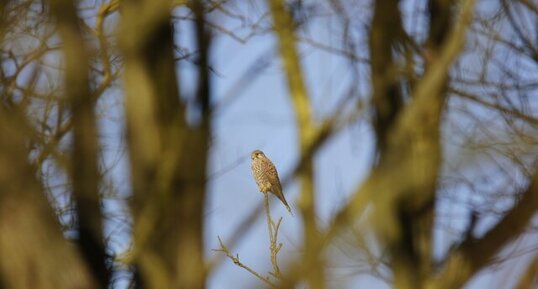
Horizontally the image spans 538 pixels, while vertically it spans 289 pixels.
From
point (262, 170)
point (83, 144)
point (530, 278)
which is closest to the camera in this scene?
point (530, 278)

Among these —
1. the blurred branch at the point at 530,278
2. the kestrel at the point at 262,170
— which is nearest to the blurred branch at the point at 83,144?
the blurred branch at the point at 530,278

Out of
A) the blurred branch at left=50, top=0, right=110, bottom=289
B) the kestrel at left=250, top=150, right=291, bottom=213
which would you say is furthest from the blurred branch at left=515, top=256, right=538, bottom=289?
the kestrel at left=250, top=150, right=291, bottom=213

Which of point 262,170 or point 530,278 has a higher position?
point 262,170

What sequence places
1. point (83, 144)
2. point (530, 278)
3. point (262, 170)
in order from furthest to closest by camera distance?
point (262, 170) → point (83, 144) → point (530, 278)

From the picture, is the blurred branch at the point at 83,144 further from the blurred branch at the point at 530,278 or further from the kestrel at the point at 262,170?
the kestrel at the point at 262,170

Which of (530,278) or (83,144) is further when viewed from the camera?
(83,144)

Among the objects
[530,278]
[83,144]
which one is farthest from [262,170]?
[530,278]

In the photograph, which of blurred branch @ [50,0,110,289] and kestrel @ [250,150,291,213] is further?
kestrel @ [250,150,291,213]

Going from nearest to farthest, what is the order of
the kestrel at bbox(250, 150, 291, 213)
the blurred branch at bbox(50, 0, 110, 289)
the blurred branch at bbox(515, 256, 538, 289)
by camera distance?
the blurred branch at bbox(515, 256, 538, 289), the blurred branch at bbox(50, 0, 110, 289), the kestrel at bbox(250, 150, 291, 213)

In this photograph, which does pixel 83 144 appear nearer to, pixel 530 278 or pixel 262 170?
pixel 530 278

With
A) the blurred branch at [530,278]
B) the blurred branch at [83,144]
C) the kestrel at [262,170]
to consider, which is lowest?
the blurred branch at [530,278]

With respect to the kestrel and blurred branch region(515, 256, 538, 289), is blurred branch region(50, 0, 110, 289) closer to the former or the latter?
blurred branch region(515, 256, 538, 289)

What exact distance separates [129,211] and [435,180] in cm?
124

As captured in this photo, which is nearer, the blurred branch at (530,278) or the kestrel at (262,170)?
the blurred branch at (530,278)
